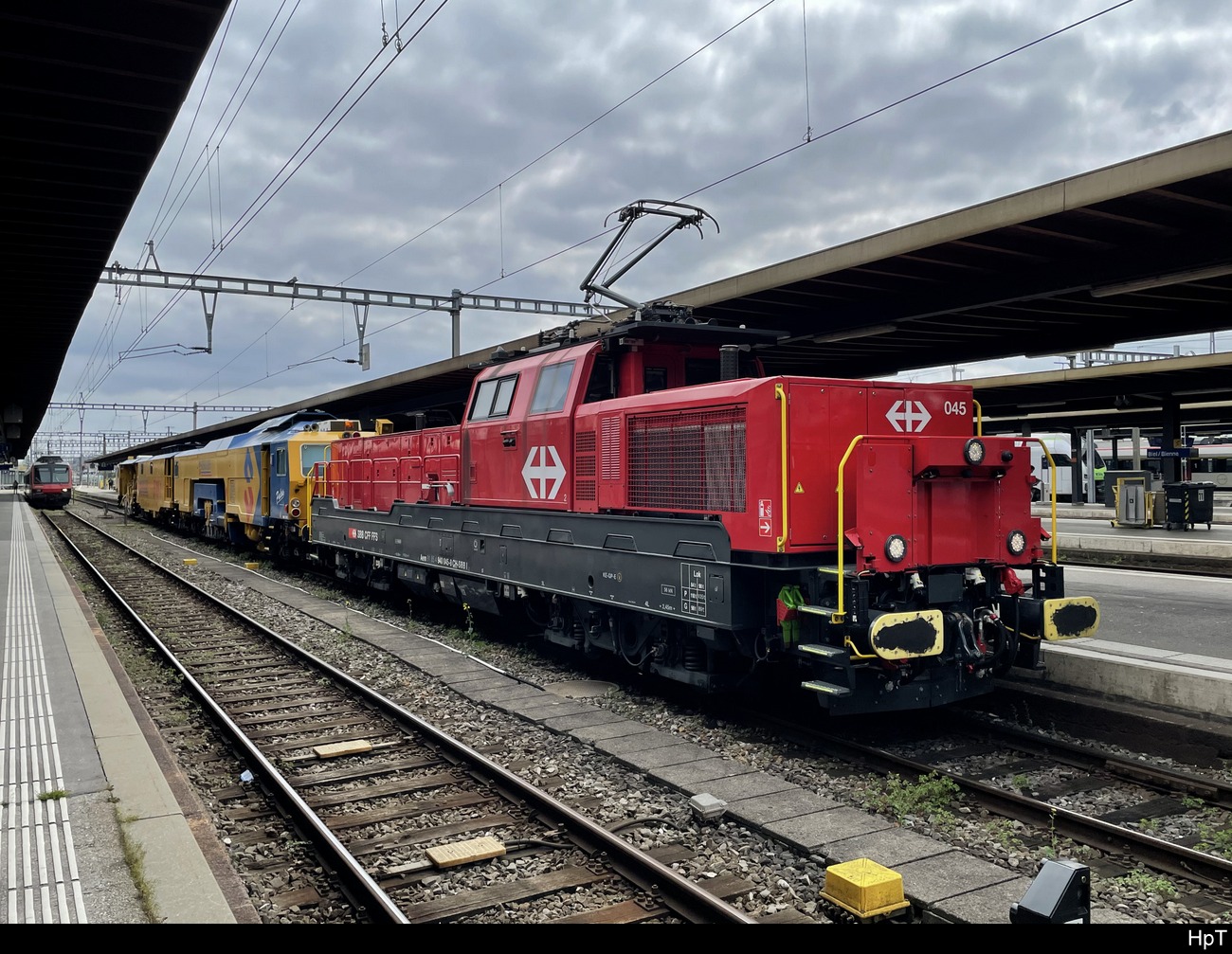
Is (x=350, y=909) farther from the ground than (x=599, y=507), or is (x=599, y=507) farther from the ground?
(x=599, y=507)

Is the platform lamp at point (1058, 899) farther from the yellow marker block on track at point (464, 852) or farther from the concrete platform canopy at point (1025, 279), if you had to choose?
the concrete platform canopy at point (1025, 279)

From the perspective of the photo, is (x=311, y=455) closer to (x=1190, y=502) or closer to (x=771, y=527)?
(x=771, y=527)

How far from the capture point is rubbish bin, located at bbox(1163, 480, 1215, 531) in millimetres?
23828

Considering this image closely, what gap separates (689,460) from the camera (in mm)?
7367

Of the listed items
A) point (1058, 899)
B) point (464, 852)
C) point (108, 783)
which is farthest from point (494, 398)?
point (1058, 899)

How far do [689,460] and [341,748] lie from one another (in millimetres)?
3585

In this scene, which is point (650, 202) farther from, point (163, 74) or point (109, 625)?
point (109, 625)

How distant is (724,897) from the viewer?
4285 mm

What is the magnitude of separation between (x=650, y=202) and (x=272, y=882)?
7668 mm

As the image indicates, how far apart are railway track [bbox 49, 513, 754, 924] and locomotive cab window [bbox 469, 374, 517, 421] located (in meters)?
3.38

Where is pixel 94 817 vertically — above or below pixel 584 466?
below

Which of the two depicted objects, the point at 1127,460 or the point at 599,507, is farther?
the point at 1127,460

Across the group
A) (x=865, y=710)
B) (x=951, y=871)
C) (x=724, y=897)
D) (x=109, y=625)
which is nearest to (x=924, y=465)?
(x=865, y=710)

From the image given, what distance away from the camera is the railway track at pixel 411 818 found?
4328 millimetres
